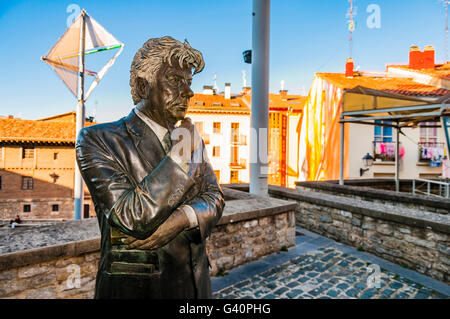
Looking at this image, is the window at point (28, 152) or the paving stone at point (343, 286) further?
the window at point (28, 152)

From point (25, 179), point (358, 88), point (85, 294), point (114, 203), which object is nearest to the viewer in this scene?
point (114, 203)

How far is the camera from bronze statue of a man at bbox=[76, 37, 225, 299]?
1.05 m

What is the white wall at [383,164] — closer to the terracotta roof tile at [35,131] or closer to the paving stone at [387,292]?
the paving stone at [387,292]

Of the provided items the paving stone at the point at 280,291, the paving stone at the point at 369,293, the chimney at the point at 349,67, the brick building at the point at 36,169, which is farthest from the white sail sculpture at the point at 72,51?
the brick building at the point at 36,169

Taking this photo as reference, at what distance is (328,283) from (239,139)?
25132mm

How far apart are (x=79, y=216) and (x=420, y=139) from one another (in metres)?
18.3

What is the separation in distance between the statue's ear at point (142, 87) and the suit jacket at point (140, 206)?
111 mm

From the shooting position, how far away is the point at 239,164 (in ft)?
Result: 95.0

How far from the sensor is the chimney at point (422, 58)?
1706 centimetres

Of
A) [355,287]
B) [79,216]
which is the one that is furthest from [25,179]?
[355,287]

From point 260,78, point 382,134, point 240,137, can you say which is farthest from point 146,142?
point 240,137

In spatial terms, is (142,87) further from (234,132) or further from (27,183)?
(27,183)

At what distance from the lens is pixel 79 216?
22.4 ft
